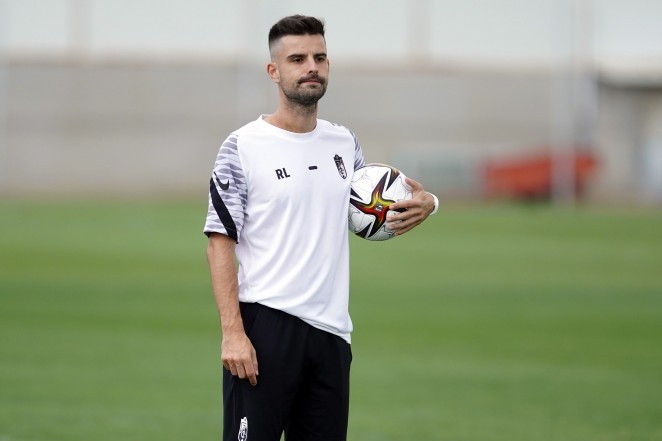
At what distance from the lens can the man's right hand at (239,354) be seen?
5070mm

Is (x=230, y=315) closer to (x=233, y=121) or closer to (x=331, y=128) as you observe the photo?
(x=331, y=128)

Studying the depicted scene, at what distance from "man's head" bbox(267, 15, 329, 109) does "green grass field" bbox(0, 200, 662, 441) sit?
4396 mm

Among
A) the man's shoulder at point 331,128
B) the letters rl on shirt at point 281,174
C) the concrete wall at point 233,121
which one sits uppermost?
the concrete wall at point 233,121

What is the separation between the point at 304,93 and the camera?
204 inches

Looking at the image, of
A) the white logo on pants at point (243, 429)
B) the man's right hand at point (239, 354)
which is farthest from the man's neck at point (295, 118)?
the white logo on pants at point (243, 429)

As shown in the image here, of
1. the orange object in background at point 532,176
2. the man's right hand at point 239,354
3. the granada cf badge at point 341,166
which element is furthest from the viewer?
the orange object in background at point 532,176

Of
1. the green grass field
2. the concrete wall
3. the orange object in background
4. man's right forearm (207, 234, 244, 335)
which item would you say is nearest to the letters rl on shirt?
man's right forearm (207, 234, 244, 335)

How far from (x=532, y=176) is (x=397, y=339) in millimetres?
30417

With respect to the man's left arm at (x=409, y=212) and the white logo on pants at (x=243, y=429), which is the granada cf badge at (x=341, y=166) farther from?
the white logo on pants at (x=243, y=429)

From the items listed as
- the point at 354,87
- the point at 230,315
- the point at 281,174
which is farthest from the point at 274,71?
the point at 354,87

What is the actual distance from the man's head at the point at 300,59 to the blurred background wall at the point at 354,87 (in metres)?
41.4

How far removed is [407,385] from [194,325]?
4363 mm

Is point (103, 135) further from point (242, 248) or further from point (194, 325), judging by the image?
point (242, 248)

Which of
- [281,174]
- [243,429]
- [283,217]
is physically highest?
[281,174]
